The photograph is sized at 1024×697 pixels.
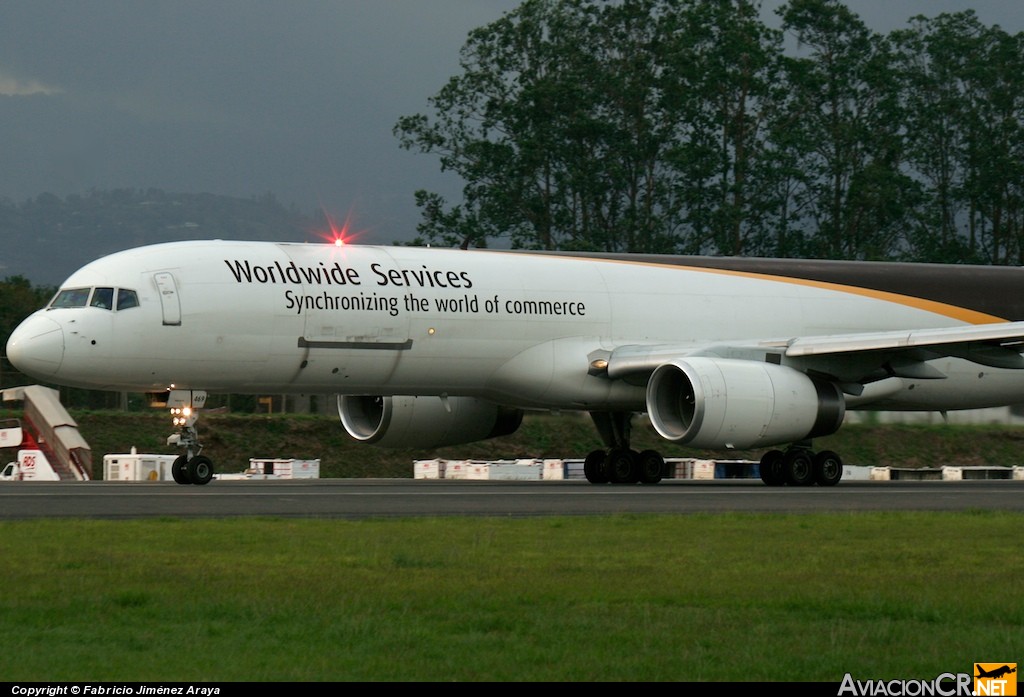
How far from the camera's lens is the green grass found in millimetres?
6723

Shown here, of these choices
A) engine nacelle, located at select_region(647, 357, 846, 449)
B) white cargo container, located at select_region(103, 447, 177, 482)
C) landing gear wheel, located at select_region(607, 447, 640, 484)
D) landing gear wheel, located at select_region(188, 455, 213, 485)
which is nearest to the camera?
landing gear wheel, located at select_region(188, 455, 213, 485)

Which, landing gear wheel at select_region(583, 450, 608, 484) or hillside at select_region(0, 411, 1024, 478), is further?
hillside at select_region(0, 411, 1024, 478)

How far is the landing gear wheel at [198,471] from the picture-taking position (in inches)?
860

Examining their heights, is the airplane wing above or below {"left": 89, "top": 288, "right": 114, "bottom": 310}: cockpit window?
below

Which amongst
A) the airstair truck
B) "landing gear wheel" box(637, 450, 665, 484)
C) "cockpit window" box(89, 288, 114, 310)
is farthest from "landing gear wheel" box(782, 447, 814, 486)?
the airstair truck

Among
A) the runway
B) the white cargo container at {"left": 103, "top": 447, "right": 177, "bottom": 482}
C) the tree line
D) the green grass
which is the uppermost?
the tree line

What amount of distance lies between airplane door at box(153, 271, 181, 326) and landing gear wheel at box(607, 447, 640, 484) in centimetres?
795

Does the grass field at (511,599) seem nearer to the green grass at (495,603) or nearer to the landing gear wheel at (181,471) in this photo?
the green grass at (495,603)

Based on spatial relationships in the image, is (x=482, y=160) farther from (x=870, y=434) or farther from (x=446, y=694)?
(x=446, y=694)

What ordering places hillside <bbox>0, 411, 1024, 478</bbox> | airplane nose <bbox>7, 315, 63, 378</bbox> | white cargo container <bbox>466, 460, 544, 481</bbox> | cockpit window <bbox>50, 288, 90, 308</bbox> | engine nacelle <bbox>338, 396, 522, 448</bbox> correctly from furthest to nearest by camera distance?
hillside <bbox>0, 411, 1024, 478</bbox>
white cargo container <bbox>466, 460, 544, 481</bbox>
engine nacelle <bbox>338, 396, 522, 448</bbox>
cockpit window <bbox>50, 288, 90, 308</bbox>
airplane nose <bbox>7, 315, 63, 378</bbox>

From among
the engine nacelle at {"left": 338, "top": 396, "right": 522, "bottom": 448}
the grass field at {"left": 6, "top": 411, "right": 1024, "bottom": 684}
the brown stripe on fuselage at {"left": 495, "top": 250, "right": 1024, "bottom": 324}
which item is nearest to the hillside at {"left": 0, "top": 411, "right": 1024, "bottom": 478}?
the brown stripe on fuselage at {"left": 495, "top": 250, "right": 1024, "bottom": 324}

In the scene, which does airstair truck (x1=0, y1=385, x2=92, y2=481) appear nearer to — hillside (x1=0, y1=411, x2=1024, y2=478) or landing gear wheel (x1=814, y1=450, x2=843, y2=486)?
hillside (x1=0, y1=411, x2=1024, y2=478)

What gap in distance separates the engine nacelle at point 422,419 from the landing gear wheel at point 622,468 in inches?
75.1

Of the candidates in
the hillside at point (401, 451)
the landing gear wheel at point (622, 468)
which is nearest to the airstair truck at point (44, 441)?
the hillside at point (401, 451)
